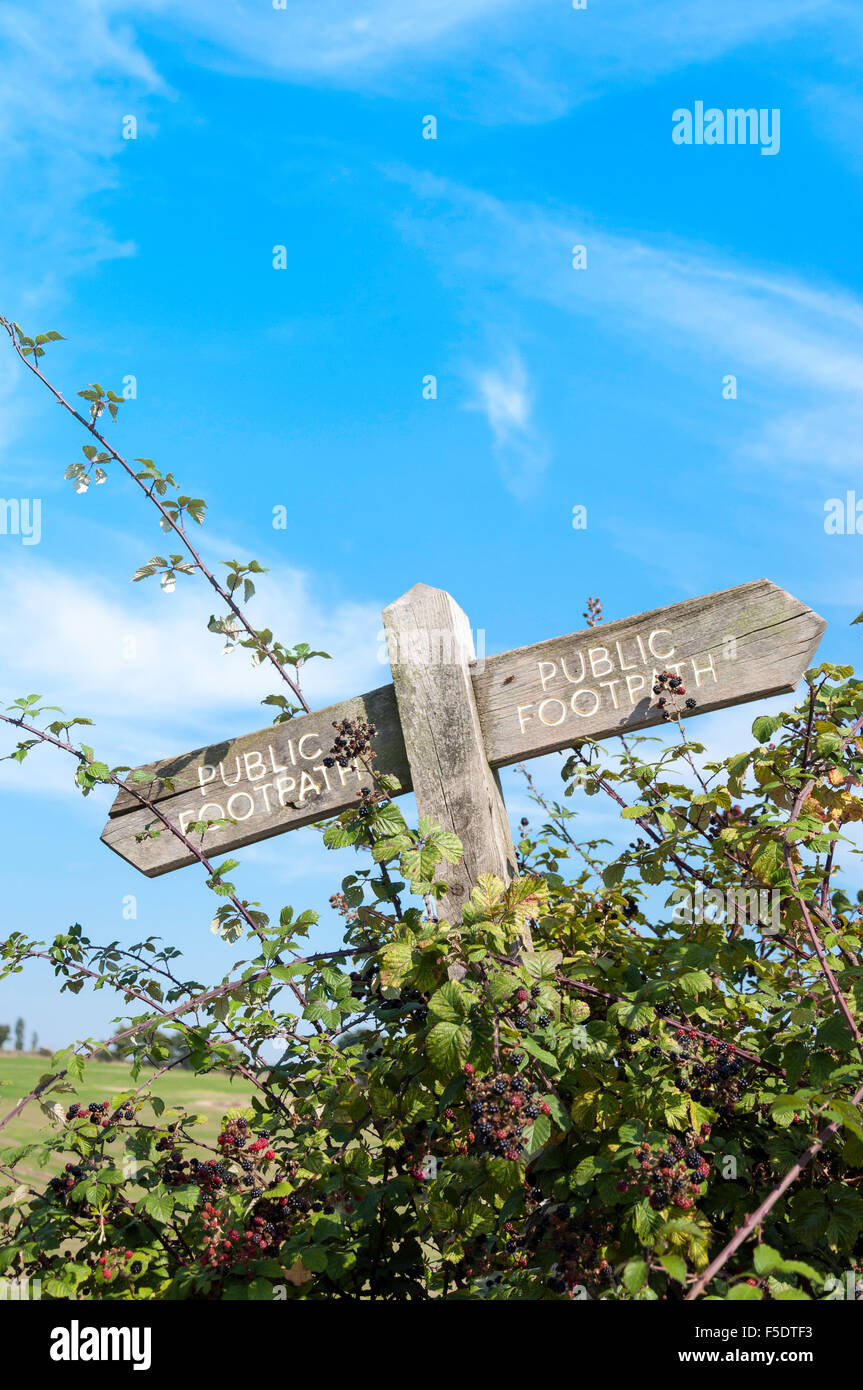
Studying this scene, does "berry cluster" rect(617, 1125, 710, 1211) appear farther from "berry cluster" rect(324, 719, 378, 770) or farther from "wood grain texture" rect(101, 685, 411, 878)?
"wood grain texture" rect(101, 685, 411, 878)

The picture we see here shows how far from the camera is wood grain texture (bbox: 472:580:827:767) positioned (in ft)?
9.12

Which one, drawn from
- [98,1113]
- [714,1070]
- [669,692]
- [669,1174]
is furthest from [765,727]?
[98,1113]

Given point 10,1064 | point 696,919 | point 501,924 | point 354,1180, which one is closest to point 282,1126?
point 354,1180

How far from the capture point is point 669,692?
281cm

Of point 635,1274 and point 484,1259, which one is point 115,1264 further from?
point 635,1274

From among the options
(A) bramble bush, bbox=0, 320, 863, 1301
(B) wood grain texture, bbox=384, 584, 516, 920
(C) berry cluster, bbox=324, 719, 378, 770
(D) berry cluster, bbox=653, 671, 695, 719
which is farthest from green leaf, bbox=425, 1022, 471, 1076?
(D) berry cluster, bbox=653, 671, 695, 719

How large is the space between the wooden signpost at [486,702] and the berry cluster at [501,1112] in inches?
31.8

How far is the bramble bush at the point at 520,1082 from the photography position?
1985 mm

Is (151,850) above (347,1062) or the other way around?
above

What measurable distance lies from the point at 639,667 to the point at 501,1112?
1.38m

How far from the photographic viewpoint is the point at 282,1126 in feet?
9.06

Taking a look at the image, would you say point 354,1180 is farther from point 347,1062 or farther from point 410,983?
point 410,983

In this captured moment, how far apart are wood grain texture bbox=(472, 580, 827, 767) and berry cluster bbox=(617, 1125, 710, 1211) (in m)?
1.24
